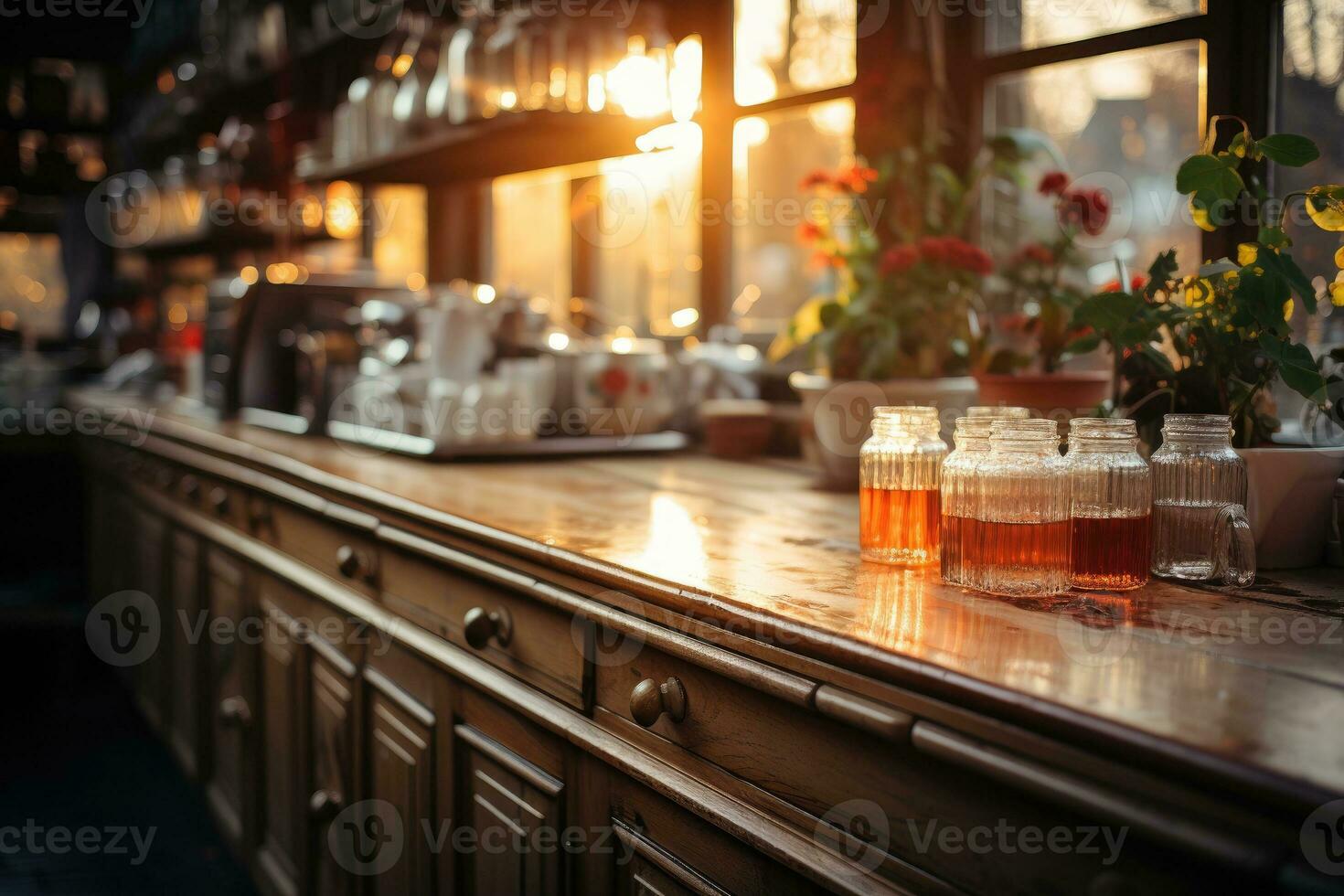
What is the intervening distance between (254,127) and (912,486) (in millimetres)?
3539

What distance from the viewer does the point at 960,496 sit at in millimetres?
1066

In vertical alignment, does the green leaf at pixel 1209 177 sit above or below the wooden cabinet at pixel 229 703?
above

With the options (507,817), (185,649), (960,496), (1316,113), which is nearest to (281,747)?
(185,649)

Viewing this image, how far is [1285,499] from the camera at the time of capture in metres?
1.15

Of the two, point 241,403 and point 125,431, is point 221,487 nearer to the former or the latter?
point 241,403

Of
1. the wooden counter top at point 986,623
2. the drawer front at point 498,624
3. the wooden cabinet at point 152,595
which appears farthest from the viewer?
the wooden cabinet at point 152,595

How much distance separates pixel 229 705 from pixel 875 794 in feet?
6.63

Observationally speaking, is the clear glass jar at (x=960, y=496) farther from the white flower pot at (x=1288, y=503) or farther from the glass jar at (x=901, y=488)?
the white flower pot at (x=1288, y=503)

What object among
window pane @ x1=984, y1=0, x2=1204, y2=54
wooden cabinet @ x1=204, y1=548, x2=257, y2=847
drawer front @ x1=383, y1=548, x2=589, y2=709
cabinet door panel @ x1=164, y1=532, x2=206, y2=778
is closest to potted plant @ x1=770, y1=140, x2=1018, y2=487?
window pane @ x1=984, y1=0, x2=1204, y2=54

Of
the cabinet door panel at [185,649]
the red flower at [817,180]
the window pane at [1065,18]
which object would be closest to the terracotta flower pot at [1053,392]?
the red flower at [817,180]

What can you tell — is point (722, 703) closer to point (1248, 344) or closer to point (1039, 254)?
point (1248, 344)

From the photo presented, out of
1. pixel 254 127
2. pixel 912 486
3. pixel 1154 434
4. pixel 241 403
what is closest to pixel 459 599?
pixel 912 486

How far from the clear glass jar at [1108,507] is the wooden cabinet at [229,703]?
6.12 feet

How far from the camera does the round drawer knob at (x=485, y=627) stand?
138 centimetres
